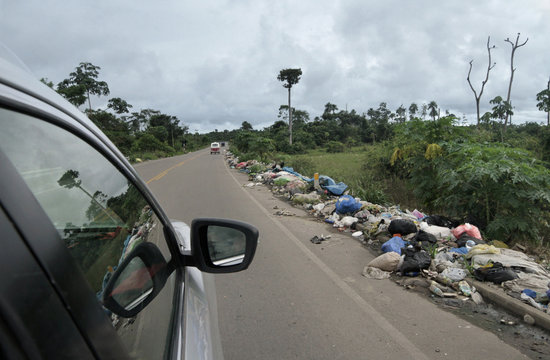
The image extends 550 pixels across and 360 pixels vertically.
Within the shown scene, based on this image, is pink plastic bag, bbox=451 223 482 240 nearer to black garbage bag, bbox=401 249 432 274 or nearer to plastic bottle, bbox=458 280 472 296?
black garbage bag, bbox=401 249 432 274

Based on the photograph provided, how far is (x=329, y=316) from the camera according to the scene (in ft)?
11.3

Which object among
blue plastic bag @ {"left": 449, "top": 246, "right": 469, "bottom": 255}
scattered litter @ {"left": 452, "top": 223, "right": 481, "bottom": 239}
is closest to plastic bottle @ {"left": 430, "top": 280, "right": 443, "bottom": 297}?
blue plastic bag @ {"left": 449, "top": 246, "right": 469, "bottom": 255}

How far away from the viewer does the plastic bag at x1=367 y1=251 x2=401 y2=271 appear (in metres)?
4.65

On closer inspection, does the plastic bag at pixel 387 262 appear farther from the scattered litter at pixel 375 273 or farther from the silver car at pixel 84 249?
the silver car at pixel 84 249

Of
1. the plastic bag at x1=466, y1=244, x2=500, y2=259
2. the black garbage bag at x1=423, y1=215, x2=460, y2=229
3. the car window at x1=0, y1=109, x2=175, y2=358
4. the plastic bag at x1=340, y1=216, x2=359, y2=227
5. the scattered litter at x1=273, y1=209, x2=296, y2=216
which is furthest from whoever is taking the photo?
the scattered litter at x1=273, y1=209, x2=296, y2=216

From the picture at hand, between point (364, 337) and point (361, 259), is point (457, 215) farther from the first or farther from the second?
point (364, 337)

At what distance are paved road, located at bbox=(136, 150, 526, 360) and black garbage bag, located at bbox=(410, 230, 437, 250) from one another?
792mm

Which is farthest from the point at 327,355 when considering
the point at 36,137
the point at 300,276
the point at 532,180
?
the point at 532,180

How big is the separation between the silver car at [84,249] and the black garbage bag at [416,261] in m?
3.49

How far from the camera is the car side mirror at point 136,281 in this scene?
1013 mm

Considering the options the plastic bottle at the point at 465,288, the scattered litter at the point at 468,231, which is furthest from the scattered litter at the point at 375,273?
the scattered litter at the point at 468,231

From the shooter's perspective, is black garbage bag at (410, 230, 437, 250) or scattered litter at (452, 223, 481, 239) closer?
black garbage bag at (410, 230, 437, 250)

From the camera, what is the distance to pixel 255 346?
2920 millimetres

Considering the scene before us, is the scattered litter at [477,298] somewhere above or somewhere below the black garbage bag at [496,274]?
below
